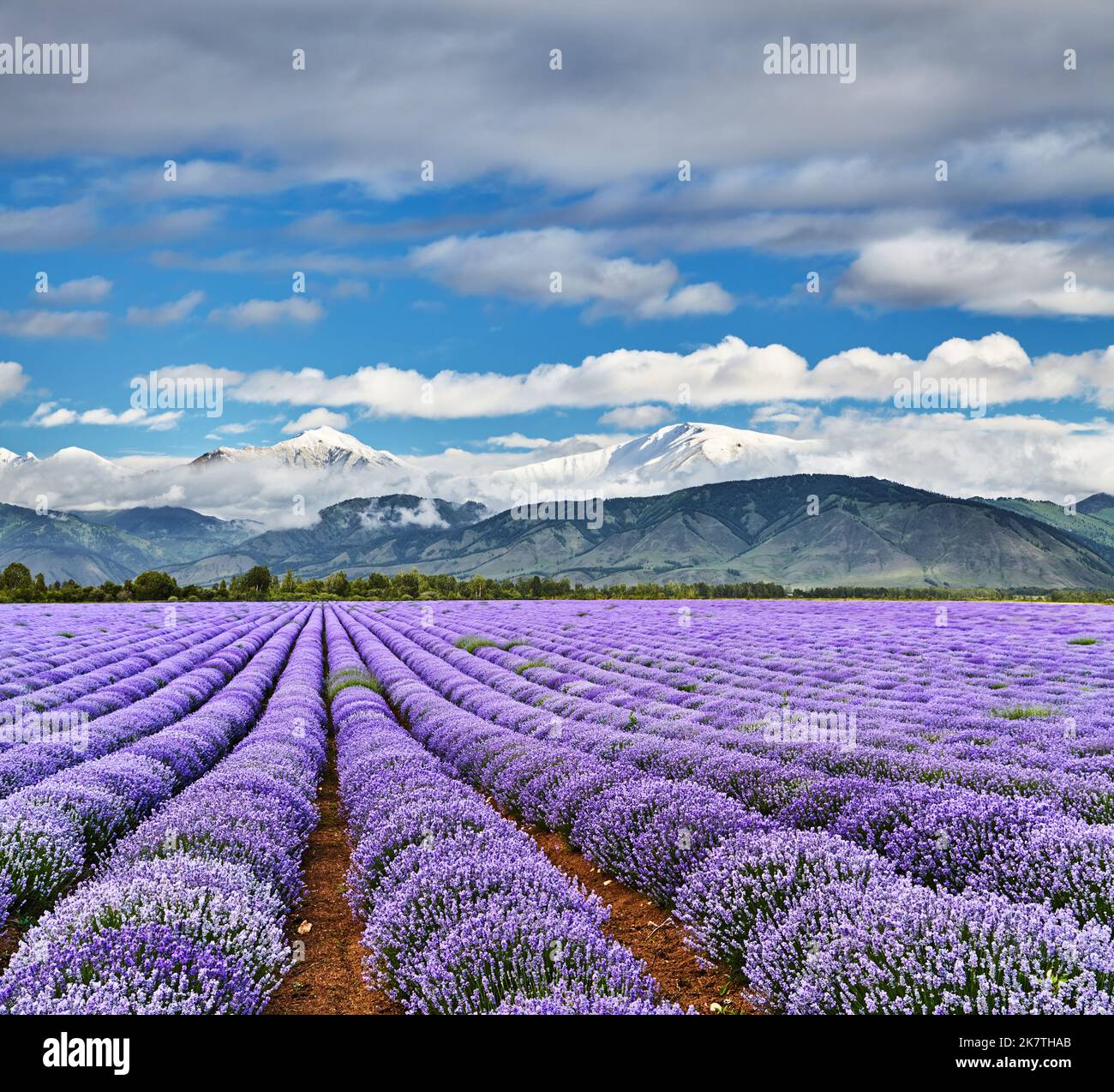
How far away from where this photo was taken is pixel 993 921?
347 cm

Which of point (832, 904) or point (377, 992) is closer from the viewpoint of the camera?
point (832, 904)

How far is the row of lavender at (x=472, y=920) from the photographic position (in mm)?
3318

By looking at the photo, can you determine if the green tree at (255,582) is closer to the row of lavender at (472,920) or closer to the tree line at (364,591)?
the tree line at (364,591)

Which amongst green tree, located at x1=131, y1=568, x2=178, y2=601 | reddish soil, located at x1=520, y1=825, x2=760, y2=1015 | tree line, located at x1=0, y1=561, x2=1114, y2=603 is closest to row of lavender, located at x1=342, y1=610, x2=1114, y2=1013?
reddish soil, located at x1=520, y1=825, x2=760, y2=1015

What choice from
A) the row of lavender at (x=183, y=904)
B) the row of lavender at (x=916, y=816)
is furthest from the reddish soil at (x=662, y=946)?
the row of lavender at (x=183, y=904)

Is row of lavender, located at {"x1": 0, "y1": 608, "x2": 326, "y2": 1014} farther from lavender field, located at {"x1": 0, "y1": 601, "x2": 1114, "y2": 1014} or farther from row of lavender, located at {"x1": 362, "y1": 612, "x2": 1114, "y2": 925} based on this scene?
row of lavender, located at {"x1": 362, "y1": 612, "x2": 1114, "y2": 925}

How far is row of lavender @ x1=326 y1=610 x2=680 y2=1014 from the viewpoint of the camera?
332cm

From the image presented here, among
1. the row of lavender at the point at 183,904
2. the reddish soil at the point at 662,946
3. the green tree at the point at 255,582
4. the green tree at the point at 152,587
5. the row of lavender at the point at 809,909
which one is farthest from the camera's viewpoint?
the green tree at the point at 255,582

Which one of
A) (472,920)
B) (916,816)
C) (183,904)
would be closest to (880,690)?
(916,816)

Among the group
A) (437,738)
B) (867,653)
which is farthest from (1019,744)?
(867,653)

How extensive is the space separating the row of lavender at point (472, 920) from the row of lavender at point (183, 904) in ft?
2.02
